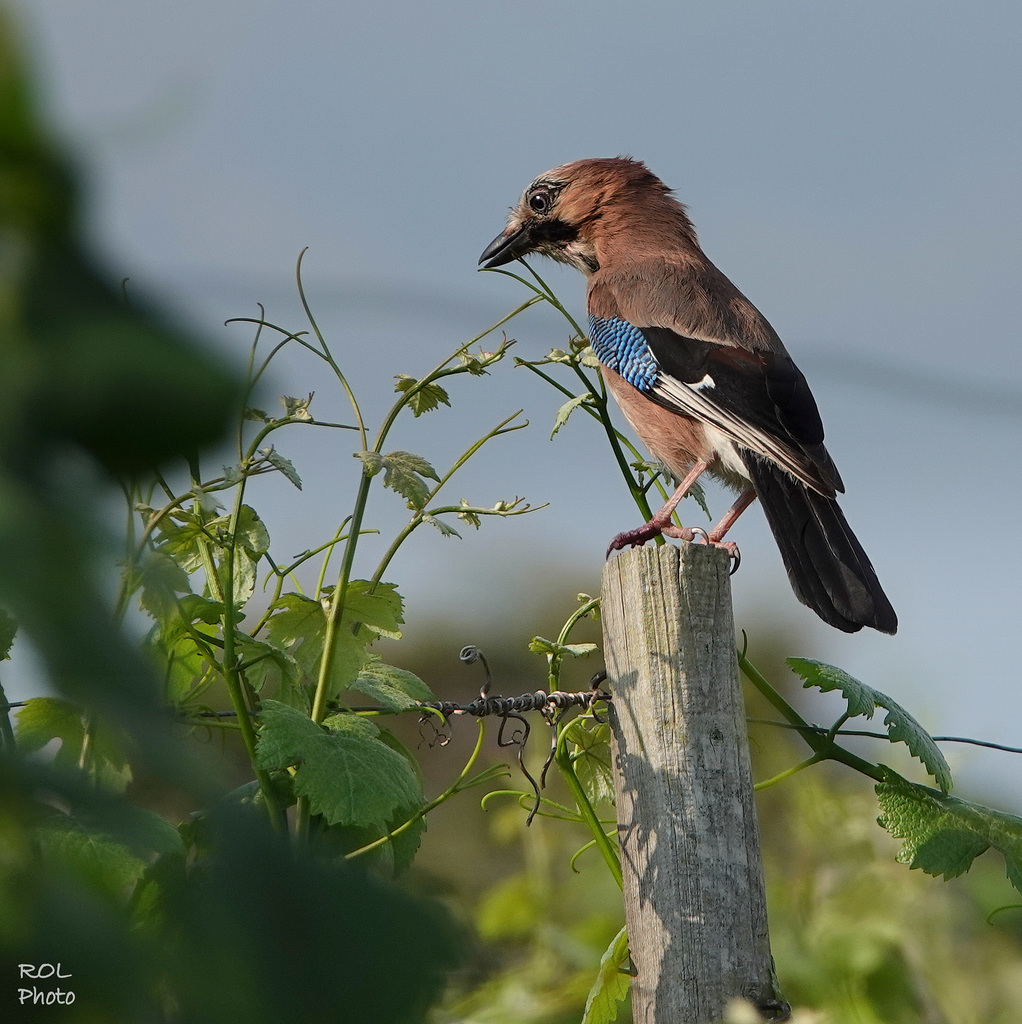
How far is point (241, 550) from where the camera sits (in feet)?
7.07

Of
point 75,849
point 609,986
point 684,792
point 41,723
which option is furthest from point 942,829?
point 75,849

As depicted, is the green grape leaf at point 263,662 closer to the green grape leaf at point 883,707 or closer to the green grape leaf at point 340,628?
the green grape leaf at point 340,628

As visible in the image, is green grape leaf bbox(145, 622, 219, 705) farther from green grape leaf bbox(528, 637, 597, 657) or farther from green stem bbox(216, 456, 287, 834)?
green grape leaf bbox(528, 637, 597, 657)

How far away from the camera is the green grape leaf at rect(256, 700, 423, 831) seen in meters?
1.81

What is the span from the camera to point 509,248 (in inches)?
186

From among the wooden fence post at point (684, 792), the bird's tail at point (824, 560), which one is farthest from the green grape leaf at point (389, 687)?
the bird's tail at point (824, 560)

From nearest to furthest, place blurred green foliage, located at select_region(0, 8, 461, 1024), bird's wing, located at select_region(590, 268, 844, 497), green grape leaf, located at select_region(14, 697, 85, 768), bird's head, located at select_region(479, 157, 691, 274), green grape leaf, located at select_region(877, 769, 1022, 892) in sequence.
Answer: blurred green foliage, located at select_region(0, 8, 461, 1024) < green grape leaf, located at select_region(14, 697, 85, 768) < green grape leaf, located at select_region(877, 769, 1022, 892) < bird's wing, located at select_region(590, 268, 844, 497) < bird's head, located at select_region(479, 157, 691, 274)

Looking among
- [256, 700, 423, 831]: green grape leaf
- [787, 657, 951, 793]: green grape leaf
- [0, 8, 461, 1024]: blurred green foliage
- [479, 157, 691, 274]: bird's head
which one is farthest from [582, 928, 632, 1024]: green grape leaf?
[479, 157, 691, 274]: bird's head

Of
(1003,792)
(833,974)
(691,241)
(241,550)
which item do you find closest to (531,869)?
(833,974)

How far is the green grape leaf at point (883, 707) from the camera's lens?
2.32 m

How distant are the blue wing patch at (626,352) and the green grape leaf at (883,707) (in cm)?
145

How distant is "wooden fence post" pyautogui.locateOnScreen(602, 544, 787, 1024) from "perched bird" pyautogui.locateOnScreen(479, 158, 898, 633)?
2.53 ft

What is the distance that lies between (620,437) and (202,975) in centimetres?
226

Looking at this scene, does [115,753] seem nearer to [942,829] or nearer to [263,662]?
[263,662]
